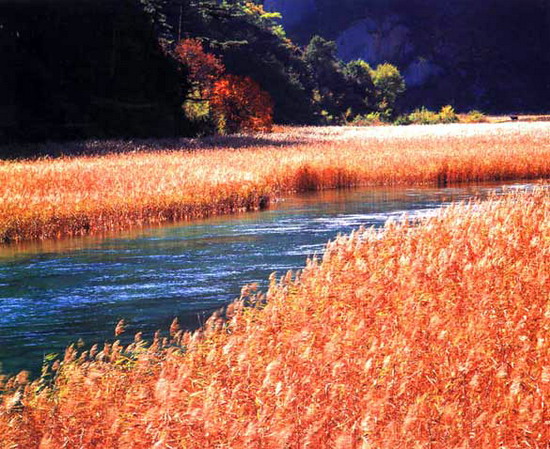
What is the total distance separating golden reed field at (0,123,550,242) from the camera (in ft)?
71.9

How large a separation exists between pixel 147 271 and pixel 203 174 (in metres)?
11.6

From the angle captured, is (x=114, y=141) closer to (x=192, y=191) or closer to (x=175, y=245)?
(x=192, y=191)

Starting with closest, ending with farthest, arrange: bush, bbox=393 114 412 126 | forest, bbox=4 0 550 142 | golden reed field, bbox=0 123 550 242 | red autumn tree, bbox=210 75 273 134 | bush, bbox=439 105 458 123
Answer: golden reed field, bbox=0 123 550 242
forest, bbox=4 0 550 142
red autumn tree, bbox=210 75 273 134
bush, bbox=393 114 412 126
bush, bbox=439 105 458 123

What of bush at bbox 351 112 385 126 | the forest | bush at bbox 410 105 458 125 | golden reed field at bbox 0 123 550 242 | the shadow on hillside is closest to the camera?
golden reed field at bbox 0 123 550 242

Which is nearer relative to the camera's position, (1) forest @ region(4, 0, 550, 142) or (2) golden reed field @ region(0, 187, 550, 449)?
(2) golden reed field @ region(0, 187, 550, 449)

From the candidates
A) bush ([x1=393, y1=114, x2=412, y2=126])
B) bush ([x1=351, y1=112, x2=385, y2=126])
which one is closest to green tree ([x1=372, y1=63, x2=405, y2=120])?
bush ([x1=351, y1=112, x2=385, y2=126])

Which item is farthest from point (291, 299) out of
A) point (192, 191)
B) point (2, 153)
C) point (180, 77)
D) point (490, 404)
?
point (180, 77)

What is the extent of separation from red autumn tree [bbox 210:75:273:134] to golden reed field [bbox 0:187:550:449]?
1799 inches

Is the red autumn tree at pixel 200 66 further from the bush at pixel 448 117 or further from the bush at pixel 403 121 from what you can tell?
the bush at pixel 448 117

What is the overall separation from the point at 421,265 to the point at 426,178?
2224cm

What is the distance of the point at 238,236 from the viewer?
20.2 m

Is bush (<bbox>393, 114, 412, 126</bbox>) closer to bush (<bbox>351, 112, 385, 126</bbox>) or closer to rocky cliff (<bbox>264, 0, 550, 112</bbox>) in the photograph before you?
bush (<bbox>351, 112, 385, 126</bbox>)

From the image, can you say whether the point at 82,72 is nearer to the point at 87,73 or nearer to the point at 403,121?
the point at 87,73

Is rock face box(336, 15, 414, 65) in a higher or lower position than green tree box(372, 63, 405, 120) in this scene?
higher
